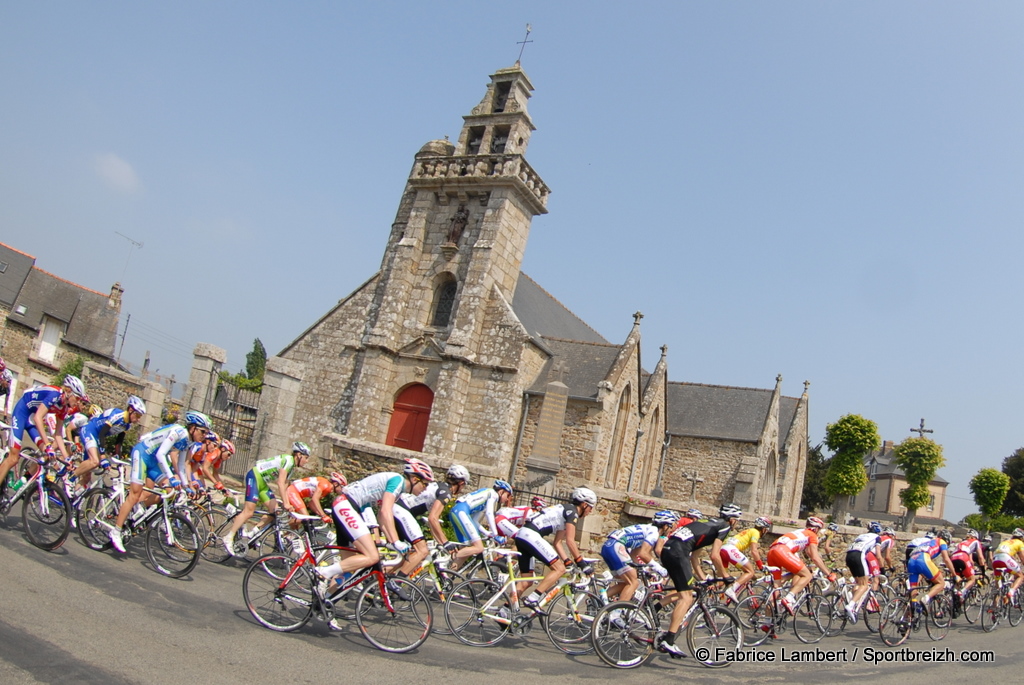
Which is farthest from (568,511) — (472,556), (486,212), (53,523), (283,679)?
(486,212)

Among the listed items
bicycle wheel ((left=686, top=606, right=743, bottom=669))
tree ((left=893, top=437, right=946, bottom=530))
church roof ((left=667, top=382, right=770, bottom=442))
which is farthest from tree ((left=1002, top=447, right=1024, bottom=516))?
bicycle wheel ((left=686, top=606, right=743, bottom=669))

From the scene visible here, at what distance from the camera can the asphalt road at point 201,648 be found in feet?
17.1

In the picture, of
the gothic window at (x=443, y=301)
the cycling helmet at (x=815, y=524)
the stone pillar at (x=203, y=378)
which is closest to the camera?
the cycling helmet at (x=815, y=524)

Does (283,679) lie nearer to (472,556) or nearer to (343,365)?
(472,556)

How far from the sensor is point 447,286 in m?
22.4

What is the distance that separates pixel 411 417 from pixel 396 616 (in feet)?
49.0

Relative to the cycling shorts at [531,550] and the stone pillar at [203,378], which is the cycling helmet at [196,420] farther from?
the stone pillar at [203,378]

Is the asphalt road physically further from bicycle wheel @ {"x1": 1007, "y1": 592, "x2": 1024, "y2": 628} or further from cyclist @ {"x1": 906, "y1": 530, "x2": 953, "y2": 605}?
bicycle wheel @ {"x1": 1007, "y1": 592, "x2": 1024, "y2": 628}

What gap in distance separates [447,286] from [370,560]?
53.7ft

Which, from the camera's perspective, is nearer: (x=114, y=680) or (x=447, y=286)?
(x=114, y=680)

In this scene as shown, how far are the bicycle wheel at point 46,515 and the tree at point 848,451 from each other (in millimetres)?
34113

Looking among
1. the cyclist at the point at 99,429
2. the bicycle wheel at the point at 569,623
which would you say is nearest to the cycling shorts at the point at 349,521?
the bicycle wheel at the point at 569,623

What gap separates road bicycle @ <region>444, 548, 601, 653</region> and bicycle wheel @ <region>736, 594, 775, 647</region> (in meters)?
2.43

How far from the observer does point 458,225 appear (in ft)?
73.7
